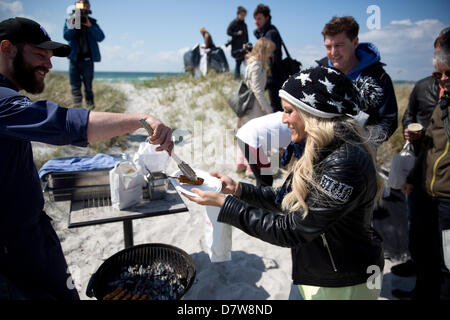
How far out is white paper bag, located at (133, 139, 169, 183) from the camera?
2725mm

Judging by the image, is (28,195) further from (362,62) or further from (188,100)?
(188,100)

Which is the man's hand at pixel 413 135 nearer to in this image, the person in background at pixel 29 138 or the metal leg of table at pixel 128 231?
the person in background at pixel 29 138

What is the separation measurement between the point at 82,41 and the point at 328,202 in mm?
5880

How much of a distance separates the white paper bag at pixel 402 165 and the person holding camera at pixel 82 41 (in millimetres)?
5610

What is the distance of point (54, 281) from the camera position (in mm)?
1786

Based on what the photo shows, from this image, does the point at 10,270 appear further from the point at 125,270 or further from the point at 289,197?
the point at 289,197

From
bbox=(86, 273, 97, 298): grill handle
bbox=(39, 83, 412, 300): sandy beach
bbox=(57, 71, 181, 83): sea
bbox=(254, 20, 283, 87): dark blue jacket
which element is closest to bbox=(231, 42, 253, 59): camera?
bbox=(254, 20, 283, 87): dark blue jacket

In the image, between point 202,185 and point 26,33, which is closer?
point 26,33

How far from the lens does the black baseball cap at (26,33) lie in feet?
5.09

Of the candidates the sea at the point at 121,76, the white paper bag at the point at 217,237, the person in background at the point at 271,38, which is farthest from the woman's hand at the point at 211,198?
the sea at the point at 121,76

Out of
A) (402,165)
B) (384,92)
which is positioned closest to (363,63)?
(384,92)

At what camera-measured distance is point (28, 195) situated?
1666mm
